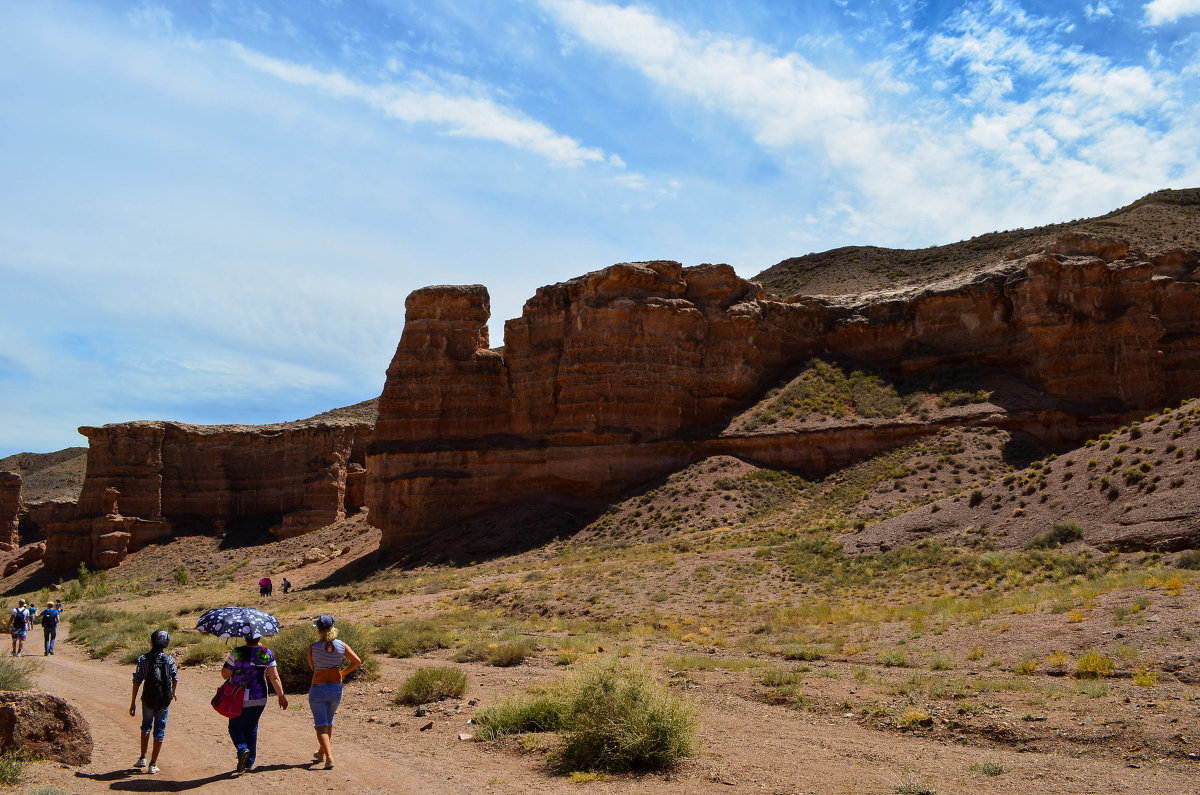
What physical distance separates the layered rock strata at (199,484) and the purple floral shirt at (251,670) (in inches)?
1936

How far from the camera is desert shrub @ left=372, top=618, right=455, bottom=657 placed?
798 inches

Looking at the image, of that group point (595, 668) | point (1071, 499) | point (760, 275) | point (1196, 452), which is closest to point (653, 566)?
point (1071, 499)

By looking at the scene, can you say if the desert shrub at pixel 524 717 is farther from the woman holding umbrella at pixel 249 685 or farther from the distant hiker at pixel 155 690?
the distant hiker at pixel 155 690

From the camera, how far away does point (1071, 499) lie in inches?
1054

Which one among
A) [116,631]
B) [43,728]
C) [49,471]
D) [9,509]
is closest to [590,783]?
[43,728]

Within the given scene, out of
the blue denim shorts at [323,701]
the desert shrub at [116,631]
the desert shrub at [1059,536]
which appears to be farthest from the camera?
the desert shrub at [1059,536]

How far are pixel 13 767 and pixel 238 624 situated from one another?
278 cm

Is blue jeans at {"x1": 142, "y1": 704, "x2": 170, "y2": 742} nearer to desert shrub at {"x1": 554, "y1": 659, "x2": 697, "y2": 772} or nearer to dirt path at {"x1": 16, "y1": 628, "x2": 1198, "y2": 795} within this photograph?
dirt path at {"x1": 16, "y1": 628, "x2": 1198, "y2": 795}

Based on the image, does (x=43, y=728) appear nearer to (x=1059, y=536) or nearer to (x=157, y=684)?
(x=157, y=684)

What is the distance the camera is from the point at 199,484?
60062 mm

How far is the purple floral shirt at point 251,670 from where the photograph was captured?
972 cm

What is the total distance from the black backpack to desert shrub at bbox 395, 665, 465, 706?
16.3 feet

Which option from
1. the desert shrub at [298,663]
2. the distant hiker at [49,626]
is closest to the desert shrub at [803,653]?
the desert shrub at [298,663]

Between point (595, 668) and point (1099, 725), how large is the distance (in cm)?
602
